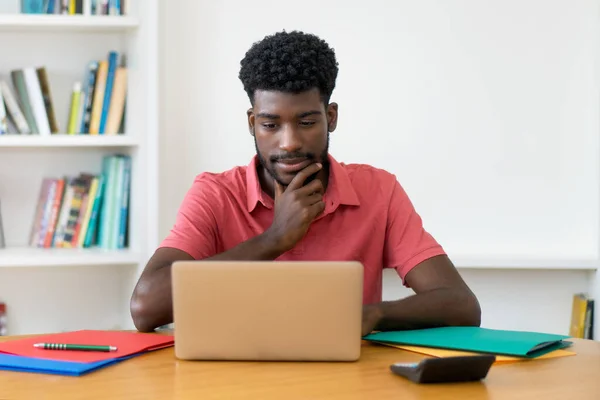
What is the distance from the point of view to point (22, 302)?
331 cm

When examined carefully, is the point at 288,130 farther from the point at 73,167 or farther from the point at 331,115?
the point at 73,167

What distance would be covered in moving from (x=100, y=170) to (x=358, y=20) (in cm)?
111

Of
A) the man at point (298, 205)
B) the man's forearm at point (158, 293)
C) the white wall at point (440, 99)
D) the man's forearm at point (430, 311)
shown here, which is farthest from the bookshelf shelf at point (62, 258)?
the man's forearm at point (430, 311)

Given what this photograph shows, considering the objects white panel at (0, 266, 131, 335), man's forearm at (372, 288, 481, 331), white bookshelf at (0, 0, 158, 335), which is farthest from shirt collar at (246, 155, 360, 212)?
white panel at (0, 266, 131, 335)

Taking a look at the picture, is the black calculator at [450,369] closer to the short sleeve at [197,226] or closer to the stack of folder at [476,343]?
the stack of folder at [476,343]

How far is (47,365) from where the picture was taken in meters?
1.35

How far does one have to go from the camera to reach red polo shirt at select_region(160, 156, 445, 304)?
2037 millimetres

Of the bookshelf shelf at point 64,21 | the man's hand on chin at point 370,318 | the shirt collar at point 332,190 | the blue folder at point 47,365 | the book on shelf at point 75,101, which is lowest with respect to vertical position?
the blue folder at point 47,365

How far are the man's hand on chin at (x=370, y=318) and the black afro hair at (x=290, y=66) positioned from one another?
0.57 m

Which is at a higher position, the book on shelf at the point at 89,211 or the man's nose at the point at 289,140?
the man's nose at the point at 289,140

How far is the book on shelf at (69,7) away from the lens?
10.1 feet

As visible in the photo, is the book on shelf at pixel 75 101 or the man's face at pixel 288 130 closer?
the man's face at pixel 288 130

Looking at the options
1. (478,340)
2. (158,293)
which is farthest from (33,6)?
(478,340)

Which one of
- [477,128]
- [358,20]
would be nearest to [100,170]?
[358,20]
